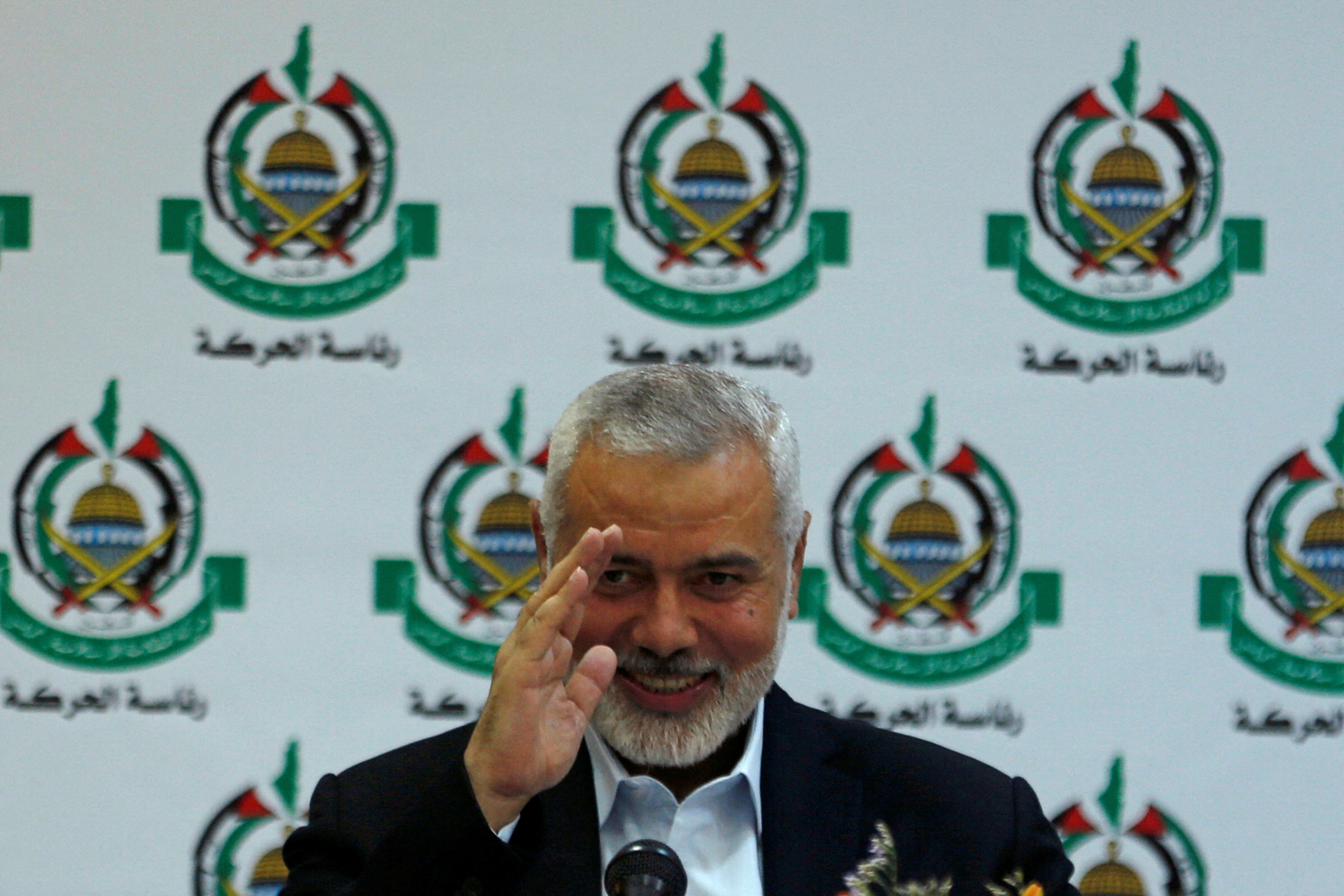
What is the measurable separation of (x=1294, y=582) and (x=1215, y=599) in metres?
0.17

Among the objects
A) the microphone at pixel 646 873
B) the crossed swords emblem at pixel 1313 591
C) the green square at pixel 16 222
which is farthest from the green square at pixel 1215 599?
the green square at pixel 16 222

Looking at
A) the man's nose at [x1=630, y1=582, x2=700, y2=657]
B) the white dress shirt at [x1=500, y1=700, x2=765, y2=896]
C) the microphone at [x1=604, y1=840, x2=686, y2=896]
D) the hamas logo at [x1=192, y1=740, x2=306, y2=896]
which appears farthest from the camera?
the hamas logo at [x1=192, y1=740, x2=306, y2=896]

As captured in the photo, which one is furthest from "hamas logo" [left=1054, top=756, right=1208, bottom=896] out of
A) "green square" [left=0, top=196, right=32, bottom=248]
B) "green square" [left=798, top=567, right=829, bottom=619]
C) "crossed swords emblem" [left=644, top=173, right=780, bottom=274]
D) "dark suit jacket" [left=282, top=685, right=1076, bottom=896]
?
"green square" [left=0, top=196, right=32, bottom=248]

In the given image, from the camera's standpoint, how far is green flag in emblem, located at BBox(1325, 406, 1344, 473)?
2.56 metres

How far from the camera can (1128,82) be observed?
2582mm

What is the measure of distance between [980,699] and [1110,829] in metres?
0.34

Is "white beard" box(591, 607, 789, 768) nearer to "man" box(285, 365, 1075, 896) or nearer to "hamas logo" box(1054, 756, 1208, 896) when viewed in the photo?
"man" box(285, 365, 1075, 896)

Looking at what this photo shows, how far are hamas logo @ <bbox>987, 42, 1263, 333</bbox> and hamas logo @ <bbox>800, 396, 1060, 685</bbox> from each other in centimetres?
36

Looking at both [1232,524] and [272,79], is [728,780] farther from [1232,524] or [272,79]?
[272,79]

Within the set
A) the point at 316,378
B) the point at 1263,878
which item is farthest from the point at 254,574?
the point at 1263,878

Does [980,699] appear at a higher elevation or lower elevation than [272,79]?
lower

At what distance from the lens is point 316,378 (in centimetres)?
254

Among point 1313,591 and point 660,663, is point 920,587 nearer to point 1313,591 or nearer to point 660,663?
point 1313,591

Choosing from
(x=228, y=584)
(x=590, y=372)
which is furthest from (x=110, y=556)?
(x=590, y=372)
